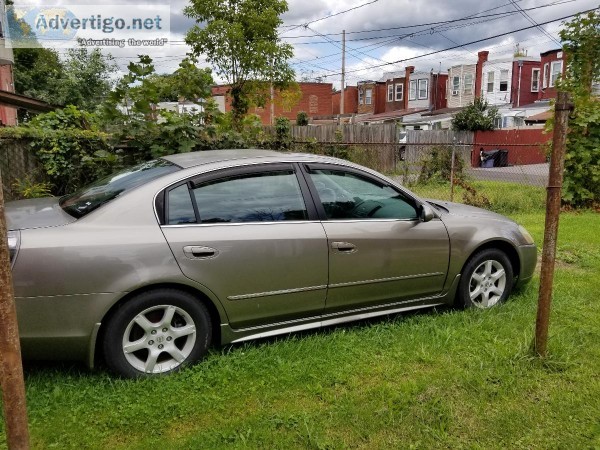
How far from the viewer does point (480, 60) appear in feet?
123

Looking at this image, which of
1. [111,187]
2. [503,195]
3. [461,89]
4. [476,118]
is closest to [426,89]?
[461,89]

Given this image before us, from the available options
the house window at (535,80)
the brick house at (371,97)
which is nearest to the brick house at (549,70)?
the house window at (535,80)

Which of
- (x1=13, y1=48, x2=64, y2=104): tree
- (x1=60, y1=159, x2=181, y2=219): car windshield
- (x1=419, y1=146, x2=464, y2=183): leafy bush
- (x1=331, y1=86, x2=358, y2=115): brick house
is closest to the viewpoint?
(x1=60, y1=159, x2=181, y2=219): car windshield

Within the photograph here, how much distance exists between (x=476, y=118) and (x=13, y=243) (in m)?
29.4

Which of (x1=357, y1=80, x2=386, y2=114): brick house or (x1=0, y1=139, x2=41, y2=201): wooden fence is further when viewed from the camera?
(x1=357, y1=80, x2=386, y2=114): brick house

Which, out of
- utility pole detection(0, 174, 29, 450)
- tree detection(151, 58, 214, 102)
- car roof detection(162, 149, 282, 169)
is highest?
tree detection(151, 58, 214, 102)

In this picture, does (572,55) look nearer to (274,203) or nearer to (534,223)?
(534,223)

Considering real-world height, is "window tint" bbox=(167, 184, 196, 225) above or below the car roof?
below

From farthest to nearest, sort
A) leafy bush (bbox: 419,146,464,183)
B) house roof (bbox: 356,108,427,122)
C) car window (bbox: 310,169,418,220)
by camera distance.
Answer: house roof (bbox: 356,108,427,122)
leafy bush (bbox: 419,146,464,183)
car window (bbox: 310,169,418,220)

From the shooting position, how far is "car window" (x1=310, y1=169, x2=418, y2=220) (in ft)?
12.5

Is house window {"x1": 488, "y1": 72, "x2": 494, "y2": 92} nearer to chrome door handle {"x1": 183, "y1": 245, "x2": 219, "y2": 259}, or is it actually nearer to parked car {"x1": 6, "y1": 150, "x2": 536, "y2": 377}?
parked car {"x1": 6, "y1": 150, "x2": 536, "y2": 377}

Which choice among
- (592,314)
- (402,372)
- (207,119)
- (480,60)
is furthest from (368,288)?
(480,60)

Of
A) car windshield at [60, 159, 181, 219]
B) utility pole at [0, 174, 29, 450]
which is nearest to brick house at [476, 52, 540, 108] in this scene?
car windshield at [60, 159, 181, 219]

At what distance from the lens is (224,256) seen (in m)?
3.25
